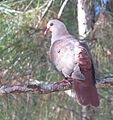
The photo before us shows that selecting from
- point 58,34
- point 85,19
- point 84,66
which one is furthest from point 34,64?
point 84,66

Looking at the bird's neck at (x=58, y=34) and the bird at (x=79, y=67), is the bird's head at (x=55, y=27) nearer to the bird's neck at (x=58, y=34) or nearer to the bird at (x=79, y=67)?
the bird's neck at (x=58, y=34)

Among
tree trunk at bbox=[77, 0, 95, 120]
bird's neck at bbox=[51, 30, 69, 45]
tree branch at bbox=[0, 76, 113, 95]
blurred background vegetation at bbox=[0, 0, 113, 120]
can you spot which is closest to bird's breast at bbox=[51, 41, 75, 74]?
tree branch at bbox=[0, 76, 113, 95]

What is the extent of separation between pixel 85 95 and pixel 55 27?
81 centimetres

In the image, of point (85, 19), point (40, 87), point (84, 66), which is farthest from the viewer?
point (85, 19)

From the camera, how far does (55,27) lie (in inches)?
127

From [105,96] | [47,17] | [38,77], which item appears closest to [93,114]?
[105,96]

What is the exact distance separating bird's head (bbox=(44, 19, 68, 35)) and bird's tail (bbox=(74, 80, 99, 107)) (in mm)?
700

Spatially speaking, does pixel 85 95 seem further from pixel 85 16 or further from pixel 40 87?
pixel 85 16

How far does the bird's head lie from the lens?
126 inches

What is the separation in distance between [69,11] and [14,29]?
59cm

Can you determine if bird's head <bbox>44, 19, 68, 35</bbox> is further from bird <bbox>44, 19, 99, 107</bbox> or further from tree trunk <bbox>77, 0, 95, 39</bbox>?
bird <bbox>44, 19, 99, 107</bbox>

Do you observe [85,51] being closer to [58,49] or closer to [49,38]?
[58,49]

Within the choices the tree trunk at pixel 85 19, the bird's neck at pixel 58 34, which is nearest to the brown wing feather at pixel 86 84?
the bird's neck at pixel 58 34

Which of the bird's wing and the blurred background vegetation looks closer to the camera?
the bird's wing
